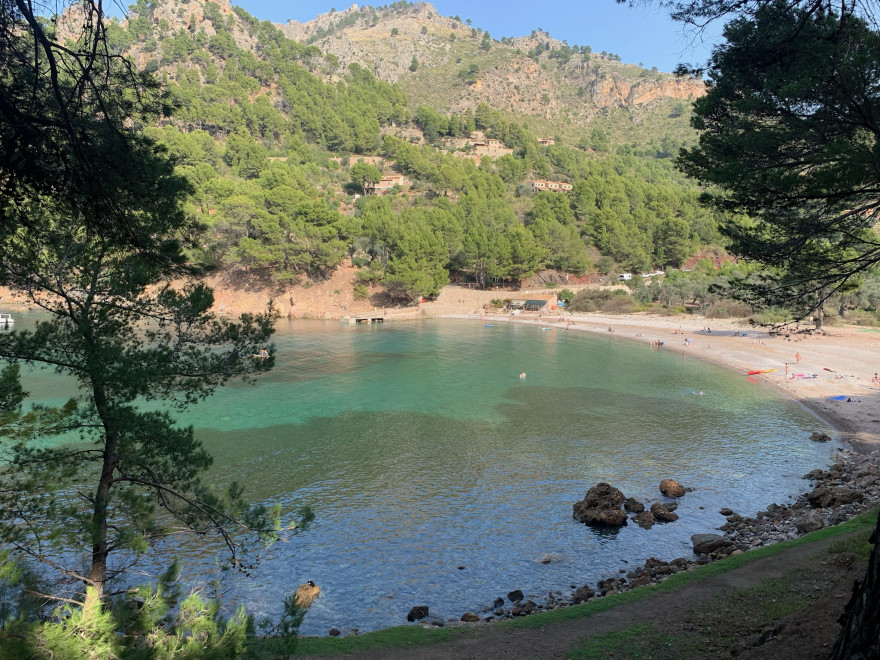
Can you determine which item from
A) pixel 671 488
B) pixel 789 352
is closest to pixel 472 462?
pixel 671 488

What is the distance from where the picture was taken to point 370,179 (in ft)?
260

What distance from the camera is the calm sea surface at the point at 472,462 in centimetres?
1217

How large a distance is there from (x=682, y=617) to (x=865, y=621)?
5.56m

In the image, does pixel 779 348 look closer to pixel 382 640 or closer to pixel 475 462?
pixel 475 462

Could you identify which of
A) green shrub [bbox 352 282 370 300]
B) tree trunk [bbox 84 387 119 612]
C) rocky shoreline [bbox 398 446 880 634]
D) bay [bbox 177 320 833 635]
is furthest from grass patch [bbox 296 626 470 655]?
green shrub [bbox 352 282 370 300]

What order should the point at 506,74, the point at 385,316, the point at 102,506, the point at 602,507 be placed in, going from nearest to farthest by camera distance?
the point at 102,506
the point at 602,507
the point at 385,316
the point at 506,74

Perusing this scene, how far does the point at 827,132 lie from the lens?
8008 millimetres

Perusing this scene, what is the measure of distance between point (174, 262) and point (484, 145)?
340 ft

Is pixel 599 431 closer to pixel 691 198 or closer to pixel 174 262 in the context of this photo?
pixel 174 262

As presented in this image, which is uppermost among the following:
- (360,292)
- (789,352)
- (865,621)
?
(360,292)

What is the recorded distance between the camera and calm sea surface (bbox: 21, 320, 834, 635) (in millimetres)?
12172

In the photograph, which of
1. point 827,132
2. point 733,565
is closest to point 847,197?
point 827,132

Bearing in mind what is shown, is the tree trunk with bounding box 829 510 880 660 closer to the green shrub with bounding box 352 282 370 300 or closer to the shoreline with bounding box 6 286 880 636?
the shoreline with bounding box 6 286 880 636

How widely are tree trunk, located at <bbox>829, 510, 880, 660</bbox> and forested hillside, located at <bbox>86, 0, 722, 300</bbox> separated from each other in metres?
39.3
